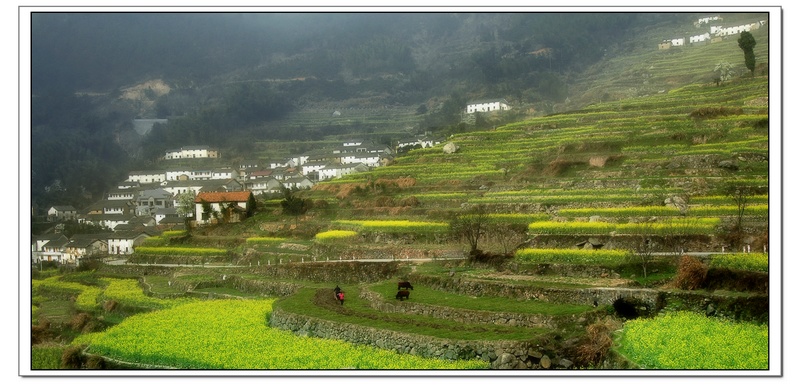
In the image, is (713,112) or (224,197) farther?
(224,197)

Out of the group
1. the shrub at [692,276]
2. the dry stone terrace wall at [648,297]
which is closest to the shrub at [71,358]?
the dry stone terrace wall at [648,297]

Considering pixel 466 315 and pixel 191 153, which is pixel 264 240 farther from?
pixel 191 153

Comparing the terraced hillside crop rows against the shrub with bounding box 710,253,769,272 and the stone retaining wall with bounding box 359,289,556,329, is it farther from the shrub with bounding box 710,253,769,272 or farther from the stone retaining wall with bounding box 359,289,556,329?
the stone retaining wall with bounding box 359,289,556,329

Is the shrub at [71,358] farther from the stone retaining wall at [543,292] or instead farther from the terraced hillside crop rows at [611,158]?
the terraced hillside crop rows at [611,158]

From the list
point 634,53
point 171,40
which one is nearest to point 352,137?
point 171,40

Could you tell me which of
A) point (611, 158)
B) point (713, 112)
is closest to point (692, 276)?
point (611, 158)

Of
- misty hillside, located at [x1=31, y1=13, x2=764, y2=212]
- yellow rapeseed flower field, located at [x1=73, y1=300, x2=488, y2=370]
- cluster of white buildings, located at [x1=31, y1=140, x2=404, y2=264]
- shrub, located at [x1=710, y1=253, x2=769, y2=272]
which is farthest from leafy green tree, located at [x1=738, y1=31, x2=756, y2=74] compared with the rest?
yellow rapeseed flower field, located at [x1=73, y1=300, x2=488, y2=370]
